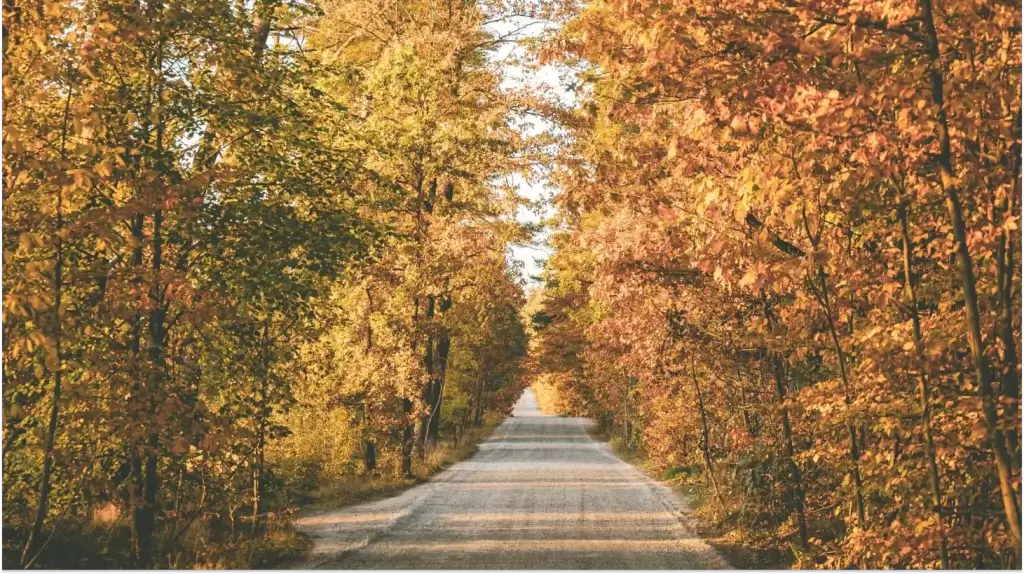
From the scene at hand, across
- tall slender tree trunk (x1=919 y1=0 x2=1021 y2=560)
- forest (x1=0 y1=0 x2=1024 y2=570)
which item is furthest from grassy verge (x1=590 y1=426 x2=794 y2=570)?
tall slender tree trunk (x1=919 y1=0 x2=1021 y2=560)

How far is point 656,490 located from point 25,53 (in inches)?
680

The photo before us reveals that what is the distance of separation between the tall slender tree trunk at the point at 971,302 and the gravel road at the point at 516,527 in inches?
230

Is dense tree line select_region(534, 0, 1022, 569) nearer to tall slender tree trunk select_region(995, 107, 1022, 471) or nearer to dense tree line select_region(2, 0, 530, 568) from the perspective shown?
tall slender tree trunk select_region(995, 107, 1022, 471)

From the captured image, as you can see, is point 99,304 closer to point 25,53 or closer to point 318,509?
point 25,53

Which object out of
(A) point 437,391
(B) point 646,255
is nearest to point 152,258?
(B) point 646,255

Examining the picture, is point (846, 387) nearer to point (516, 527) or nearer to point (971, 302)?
point (971, 302)

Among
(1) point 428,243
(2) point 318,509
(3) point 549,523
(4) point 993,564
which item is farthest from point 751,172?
(1) point 428,243

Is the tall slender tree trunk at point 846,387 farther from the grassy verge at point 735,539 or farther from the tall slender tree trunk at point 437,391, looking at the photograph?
the tall slender tree trunk at point 437,391

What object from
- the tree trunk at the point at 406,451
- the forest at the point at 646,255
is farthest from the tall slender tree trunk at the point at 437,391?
the forest at the point at 646,255

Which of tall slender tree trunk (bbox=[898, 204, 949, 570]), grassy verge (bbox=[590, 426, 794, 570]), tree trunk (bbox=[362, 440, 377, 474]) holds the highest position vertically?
tall slender tree trunk (bbox=[898, 204, 949, 570])

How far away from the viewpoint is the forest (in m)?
6.46

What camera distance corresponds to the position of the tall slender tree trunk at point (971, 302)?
19.1 ft

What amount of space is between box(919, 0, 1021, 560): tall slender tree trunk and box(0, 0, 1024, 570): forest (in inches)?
0.9

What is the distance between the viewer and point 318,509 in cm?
1752
